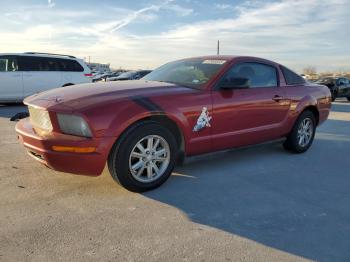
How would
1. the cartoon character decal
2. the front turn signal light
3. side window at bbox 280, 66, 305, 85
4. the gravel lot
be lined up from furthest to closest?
side window at bbox 280, 66, 305, 85
the cartoon character decal
the front turn signal light
the gravel lot

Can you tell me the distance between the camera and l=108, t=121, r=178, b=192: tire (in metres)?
3.79

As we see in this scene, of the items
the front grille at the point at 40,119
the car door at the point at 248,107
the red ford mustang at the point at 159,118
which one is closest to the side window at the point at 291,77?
the red ford mustang at the point at 159,118

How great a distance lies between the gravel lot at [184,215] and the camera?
2.83m

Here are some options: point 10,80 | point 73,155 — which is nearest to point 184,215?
point 73,155

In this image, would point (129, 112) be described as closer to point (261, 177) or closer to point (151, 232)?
point (151, 232)

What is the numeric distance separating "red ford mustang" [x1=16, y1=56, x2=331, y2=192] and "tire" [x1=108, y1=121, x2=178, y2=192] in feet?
0.03

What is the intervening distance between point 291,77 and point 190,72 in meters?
1.89

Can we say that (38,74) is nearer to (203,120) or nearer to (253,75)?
(253,75)

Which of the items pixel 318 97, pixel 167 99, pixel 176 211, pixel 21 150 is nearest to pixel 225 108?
pixel 167 99

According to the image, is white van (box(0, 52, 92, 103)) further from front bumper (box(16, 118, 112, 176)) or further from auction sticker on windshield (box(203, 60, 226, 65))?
front bumper (box(16, 118, 112, 176))

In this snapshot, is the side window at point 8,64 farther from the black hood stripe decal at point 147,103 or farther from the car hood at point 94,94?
the black hood stripe decal at point 147,103

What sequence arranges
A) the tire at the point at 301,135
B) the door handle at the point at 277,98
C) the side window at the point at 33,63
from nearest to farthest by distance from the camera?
the door handle at the point at 277,98 → the tire at the point at 301,135 → the side window at the point at 33,63

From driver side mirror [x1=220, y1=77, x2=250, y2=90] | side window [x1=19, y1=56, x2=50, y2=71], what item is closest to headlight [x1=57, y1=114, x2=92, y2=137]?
driver side mirror [x1=220, y1=77, x2=250, y2=90]

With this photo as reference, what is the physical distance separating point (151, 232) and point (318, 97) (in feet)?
14.4
